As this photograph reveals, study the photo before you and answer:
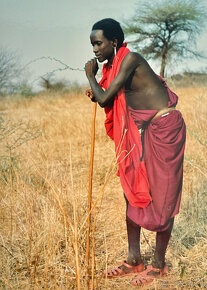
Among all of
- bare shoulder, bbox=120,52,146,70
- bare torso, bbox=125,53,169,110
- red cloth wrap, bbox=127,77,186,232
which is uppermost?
bare shoulder, bbox=120,52,146,70

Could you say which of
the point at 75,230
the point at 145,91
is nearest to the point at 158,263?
the point at 75,230

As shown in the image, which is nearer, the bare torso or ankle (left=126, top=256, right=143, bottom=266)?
the bare torso

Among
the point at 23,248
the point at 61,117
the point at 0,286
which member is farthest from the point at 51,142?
the point at 0,286

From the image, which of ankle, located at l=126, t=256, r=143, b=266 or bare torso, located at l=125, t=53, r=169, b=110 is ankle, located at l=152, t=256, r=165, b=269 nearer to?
ankle, located at l=126, t=256, r=143, b=266

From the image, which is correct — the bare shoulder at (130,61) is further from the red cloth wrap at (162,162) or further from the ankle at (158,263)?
the ankle at (158,263)

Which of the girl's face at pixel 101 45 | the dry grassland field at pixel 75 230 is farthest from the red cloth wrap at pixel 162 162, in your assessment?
the girl's face at pixel 101 45

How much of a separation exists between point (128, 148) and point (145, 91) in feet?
1.01

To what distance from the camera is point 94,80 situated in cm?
164

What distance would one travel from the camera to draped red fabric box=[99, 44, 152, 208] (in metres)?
1.67

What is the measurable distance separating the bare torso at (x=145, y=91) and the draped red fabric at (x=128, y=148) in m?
0.09

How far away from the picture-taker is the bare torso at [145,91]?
170cm

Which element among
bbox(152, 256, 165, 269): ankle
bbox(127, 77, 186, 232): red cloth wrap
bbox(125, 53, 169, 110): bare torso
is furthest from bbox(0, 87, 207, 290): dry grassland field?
bbox(125, 53, 169, 110): bare torso

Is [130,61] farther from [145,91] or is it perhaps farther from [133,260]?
[133,260]

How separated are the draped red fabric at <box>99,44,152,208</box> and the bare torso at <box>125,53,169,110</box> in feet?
0.28
